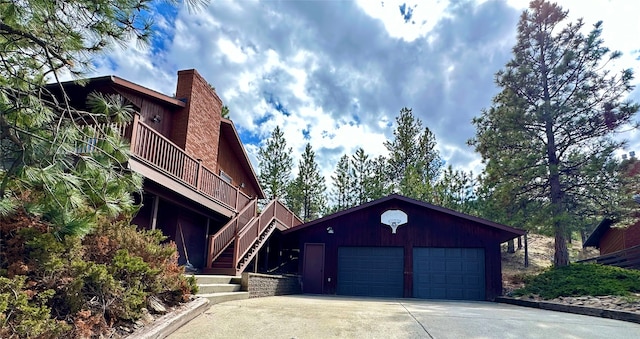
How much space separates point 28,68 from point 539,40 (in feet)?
62.5

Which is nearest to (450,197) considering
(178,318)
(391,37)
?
(391,37)

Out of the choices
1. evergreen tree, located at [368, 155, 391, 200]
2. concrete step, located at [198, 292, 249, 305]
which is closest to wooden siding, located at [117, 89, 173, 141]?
concrete step, located at [198, 292, 249, 305]

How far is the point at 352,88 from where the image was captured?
19766 mm

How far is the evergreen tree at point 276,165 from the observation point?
2805 cm

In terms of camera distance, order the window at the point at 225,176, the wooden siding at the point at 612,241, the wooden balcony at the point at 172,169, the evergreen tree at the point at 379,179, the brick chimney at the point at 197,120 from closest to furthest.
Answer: the wooden balcony at the point at 172,169 < the brick chimney at the point at 197,120 < the window at the point at 225,176 < the wooden siding at the point at 612,241 < the evergreen tree at the point at 379,179

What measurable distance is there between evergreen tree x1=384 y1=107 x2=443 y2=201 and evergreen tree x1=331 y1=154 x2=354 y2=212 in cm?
327

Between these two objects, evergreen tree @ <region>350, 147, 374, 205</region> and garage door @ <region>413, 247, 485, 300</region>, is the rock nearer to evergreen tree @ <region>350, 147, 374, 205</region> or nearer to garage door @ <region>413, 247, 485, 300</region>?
garage door @ <region>413, 247, 485, 300</region>

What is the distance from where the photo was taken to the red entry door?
47.5 ft

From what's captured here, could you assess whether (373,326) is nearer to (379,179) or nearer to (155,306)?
(155,306)

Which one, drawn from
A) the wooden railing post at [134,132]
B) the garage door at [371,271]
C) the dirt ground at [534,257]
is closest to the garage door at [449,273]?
the garage door at [371,271]

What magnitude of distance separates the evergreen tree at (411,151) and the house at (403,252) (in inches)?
495

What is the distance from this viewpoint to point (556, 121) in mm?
15727

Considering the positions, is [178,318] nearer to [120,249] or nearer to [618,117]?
[120,249]

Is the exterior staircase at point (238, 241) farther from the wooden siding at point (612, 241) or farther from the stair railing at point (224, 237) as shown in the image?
the wooden siding at point (612, 241)
